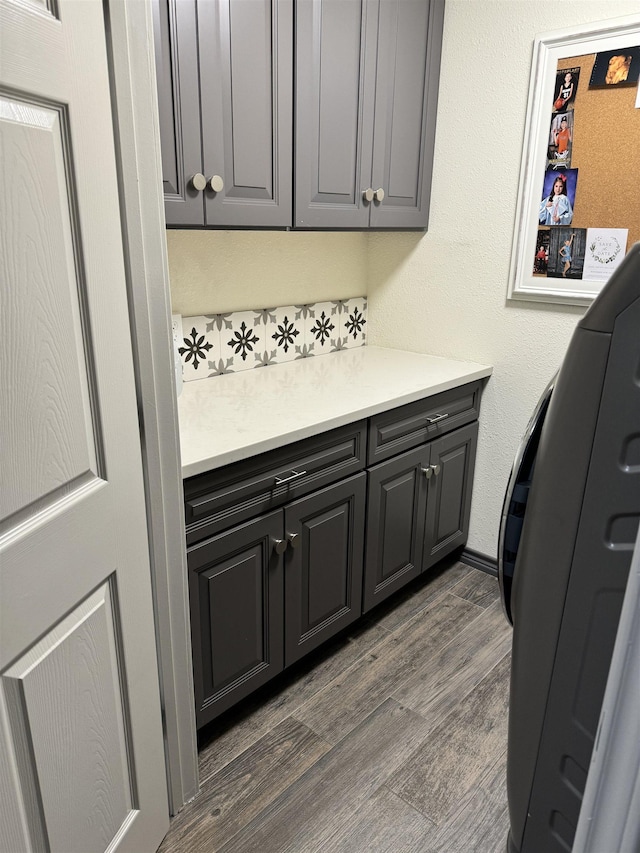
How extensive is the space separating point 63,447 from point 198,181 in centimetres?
88

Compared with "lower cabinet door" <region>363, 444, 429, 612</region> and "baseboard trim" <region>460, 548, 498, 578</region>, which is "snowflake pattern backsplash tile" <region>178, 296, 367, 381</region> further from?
"baseboard trim" <region>460, 548, 498, 578</region>

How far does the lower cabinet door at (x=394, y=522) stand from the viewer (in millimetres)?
2033

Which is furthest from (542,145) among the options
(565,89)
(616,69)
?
(616,69)

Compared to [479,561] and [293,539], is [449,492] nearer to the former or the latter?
[479,561]

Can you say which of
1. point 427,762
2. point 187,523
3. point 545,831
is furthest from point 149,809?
point 545,831

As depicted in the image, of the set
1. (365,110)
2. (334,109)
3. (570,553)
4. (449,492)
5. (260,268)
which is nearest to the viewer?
(570,553)

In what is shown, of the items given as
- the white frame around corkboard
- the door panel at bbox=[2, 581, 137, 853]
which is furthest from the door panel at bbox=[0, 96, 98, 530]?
the white frame around corkboard

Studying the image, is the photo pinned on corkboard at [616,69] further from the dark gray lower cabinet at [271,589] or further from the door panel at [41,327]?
the door panel at [41,327]

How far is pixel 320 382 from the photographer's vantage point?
6.88 feet

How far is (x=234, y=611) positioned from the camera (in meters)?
1.62

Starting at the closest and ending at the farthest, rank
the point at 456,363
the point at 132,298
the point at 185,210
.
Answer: the point at 132,298 → the point at 185,210 → the point at 456,363

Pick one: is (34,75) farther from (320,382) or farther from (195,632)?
(320,382)

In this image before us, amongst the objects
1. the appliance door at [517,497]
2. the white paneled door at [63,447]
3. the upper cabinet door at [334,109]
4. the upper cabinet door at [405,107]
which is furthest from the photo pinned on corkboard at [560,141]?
the white paneled door at [63,447]

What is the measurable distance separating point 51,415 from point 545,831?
0.95 m
